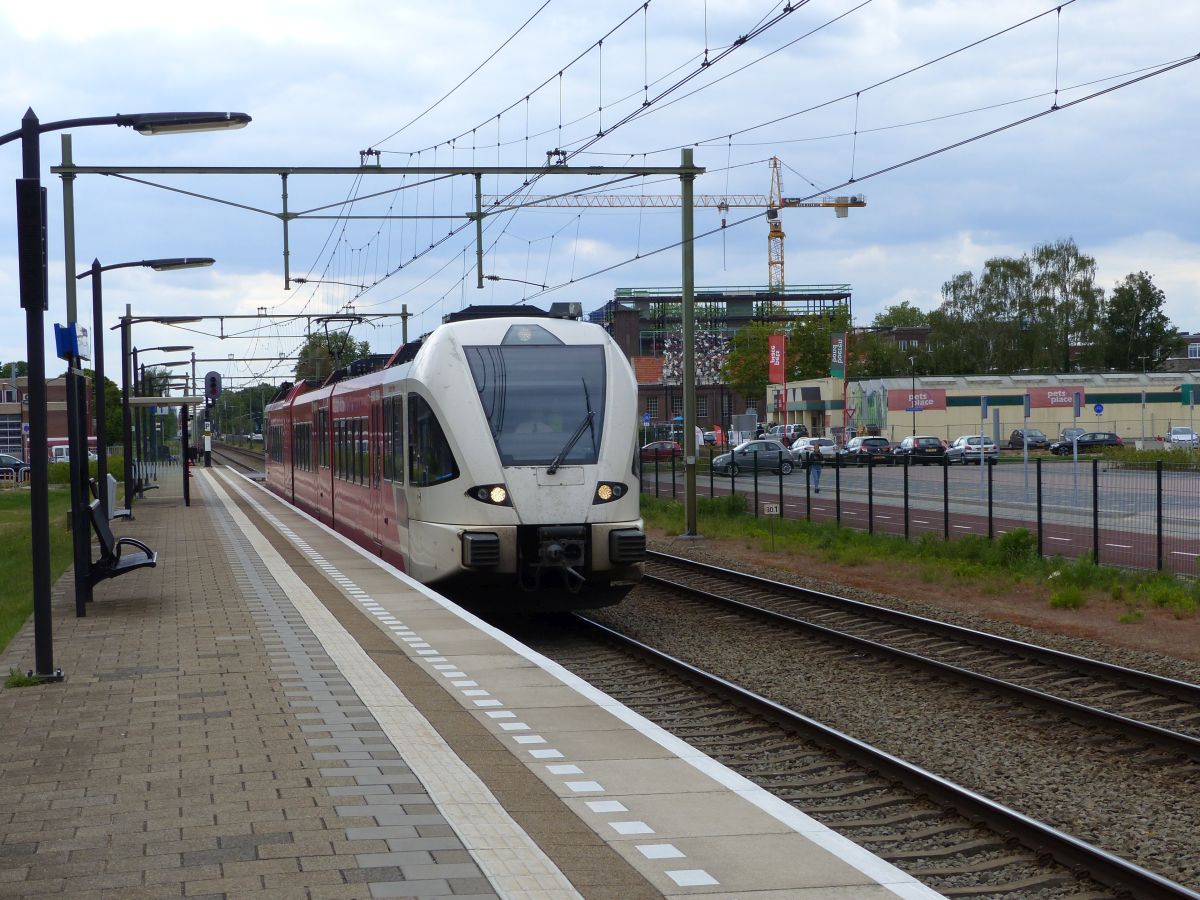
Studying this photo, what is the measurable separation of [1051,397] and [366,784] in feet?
252

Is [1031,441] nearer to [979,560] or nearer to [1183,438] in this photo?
[1183,438]

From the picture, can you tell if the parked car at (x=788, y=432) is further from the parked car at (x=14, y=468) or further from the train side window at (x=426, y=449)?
the train side window at (x=426, y=449)

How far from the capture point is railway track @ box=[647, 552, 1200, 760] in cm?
1111

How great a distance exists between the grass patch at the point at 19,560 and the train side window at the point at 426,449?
4.21 meters

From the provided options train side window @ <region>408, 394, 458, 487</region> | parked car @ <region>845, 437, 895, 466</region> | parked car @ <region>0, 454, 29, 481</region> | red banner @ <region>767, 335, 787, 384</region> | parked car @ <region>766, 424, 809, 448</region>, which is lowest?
parked car @ <region>0, 454, 29, 481</region>

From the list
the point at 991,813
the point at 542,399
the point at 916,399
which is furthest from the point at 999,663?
the point at 916,399

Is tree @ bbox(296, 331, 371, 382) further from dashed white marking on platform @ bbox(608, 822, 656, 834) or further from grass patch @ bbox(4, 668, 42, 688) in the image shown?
dashed white marking on platform @ bbox(608, 822, 656, 834)

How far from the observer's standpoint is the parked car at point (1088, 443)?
208 feet

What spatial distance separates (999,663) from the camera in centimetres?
1412

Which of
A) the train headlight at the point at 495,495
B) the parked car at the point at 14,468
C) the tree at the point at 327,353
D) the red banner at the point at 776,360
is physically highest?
the tree at the point at 327,353

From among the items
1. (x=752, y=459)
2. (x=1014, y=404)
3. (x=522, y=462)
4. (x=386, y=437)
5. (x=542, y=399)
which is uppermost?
(x=1014, y=404)

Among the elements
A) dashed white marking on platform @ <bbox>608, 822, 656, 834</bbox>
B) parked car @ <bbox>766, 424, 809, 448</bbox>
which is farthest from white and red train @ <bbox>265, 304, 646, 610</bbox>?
parked car @ <bbox>766, 424, 809, 448</bbox>

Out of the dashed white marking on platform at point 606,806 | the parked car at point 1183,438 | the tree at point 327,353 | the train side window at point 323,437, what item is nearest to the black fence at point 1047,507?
the train side window at point 323,437

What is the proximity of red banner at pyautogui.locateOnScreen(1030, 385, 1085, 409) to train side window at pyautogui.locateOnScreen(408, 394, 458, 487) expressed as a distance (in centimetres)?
6791
